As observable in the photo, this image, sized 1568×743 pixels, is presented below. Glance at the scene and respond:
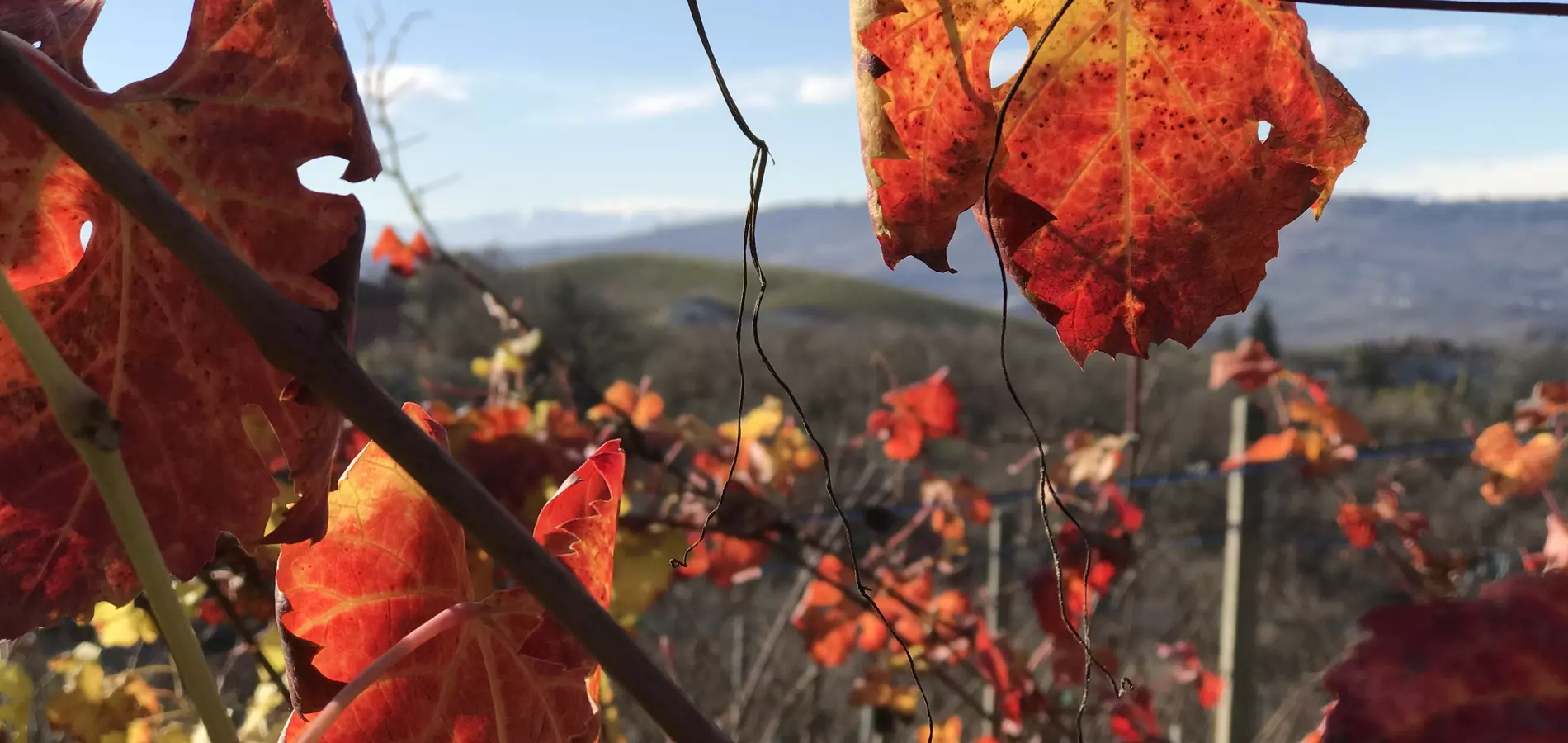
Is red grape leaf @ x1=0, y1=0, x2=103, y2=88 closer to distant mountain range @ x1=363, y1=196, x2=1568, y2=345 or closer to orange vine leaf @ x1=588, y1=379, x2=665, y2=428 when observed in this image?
orange vine leaf @ x1=588, y1=379, x2=665, y2=428

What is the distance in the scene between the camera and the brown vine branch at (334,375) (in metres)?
0.27

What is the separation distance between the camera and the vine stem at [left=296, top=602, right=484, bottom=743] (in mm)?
374

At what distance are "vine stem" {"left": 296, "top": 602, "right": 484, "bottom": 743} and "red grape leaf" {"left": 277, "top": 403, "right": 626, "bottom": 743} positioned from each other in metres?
0.01

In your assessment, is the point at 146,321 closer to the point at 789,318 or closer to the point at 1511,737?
the point at 1511,737

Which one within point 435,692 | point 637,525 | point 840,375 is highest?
point 435,692

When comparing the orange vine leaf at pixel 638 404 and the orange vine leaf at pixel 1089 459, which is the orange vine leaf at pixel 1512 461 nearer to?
the orange vine leaf at pixel 1089 459

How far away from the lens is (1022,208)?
50 centimetres

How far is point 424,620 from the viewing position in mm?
525

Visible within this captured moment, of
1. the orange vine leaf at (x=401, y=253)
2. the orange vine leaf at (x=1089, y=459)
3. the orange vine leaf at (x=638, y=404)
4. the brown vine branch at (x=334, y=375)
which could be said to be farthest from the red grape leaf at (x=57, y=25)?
the orange vine leaf at (x=401, y=253)

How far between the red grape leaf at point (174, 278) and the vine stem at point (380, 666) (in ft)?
0.29

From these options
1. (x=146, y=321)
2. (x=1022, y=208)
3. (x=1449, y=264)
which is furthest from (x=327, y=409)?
(x=1449, y=264)

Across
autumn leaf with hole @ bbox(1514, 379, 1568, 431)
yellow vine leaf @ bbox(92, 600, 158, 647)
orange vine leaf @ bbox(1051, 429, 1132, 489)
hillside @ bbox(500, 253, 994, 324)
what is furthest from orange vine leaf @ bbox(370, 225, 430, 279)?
hillside @ bbox(500, 253, 994, 324)

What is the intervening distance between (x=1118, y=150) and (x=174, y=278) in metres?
0.43

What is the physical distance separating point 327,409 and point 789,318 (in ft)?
45.2
